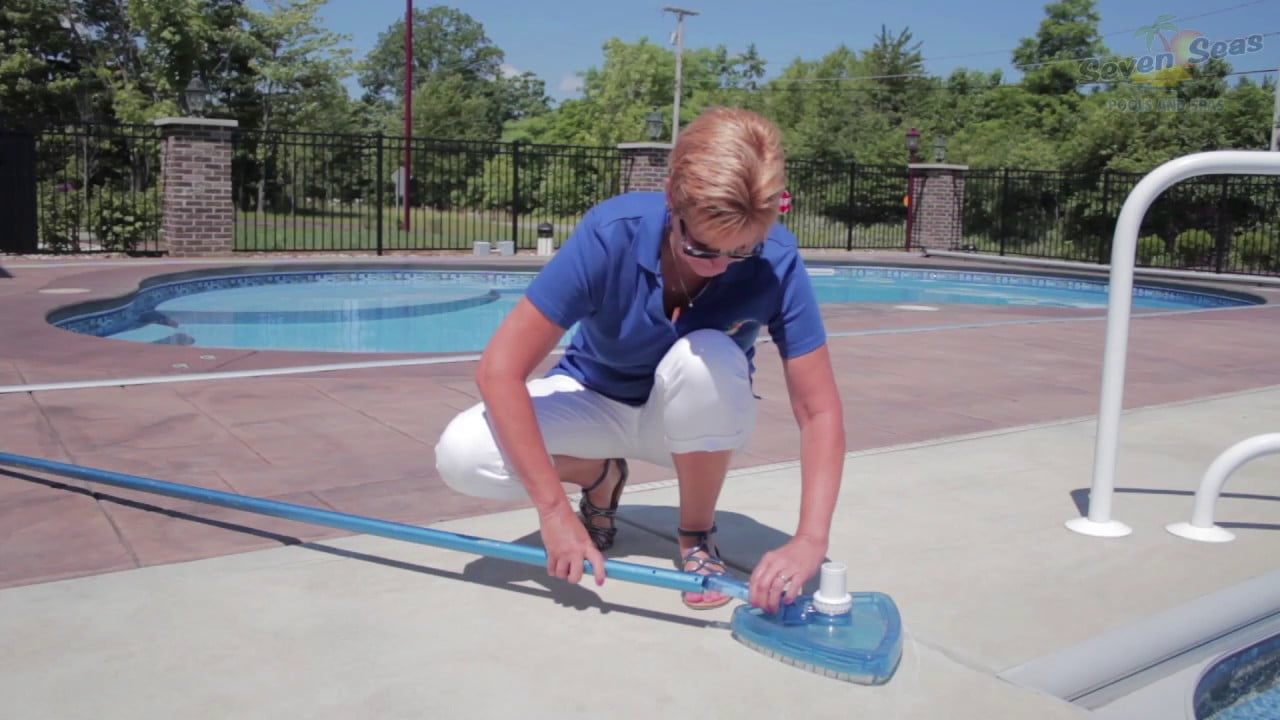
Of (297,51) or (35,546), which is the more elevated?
(297,51)

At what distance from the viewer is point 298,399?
443 centimetres

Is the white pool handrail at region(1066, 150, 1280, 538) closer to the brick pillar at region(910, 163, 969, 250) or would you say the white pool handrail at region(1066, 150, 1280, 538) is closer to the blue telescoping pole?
the blue telescoping pole

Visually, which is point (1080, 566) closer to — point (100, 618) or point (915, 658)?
point (915, 658)

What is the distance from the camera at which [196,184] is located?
13242 mm

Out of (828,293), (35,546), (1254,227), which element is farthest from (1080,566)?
(1254,227)

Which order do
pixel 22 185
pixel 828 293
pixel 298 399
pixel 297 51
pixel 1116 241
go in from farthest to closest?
pixel 297 51, pixel 828 293, pixel 22 185, pixel 298 399, pixel 1116 241

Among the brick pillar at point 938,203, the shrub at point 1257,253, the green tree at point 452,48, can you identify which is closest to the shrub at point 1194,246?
the shrub at point 1257,253

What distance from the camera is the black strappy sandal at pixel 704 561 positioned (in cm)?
225

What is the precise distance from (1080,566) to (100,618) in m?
2.23

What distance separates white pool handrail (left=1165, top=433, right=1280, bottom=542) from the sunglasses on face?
5.46ft

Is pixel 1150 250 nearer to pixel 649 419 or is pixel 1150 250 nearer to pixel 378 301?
pixel 378 301

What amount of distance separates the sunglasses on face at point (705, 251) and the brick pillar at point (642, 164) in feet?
50.9

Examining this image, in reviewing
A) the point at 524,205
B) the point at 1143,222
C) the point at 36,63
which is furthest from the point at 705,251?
the point at 524,205

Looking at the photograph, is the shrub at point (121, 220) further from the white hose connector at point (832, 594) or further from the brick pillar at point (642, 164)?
the white hose connector at point (832, 594)
